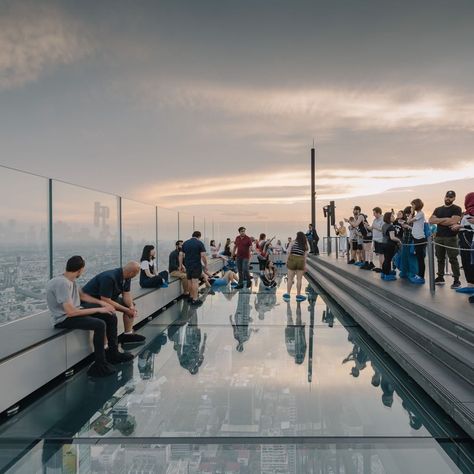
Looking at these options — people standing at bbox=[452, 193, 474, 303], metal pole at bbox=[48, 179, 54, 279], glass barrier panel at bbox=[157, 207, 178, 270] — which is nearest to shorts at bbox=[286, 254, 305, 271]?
glass barrier panel at bbox=[157, 207, 178, 270]

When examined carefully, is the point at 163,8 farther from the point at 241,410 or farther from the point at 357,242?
the point at 241,410

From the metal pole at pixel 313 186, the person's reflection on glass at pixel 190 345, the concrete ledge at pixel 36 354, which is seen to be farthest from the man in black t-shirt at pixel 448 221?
the metal pole at pixel 313 186

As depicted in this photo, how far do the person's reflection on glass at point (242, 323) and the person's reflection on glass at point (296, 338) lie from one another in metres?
0.58

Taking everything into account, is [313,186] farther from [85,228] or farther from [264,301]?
[85,228]

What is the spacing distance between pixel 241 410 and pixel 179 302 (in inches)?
237

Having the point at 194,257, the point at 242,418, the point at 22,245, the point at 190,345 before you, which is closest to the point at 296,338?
the point at 190,345

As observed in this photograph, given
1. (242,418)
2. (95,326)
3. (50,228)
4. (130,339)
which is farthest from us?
(130,339)

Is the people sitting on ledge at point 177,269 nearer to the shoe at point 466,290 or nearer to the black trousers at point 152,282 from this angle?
the black trousers at point 152,282

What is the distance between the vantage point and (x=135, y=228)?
8.09 metres

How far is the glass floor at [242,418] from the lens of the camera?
2.36m

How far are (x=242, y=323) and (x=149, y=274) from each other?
238 cm

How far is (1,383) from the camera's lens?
9.81 ft

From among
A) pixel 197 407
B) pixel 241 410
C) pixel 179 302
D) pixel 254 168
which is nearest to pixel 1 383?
pixel 197 407

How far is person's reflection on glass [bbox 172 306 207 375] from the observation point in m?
4.33
